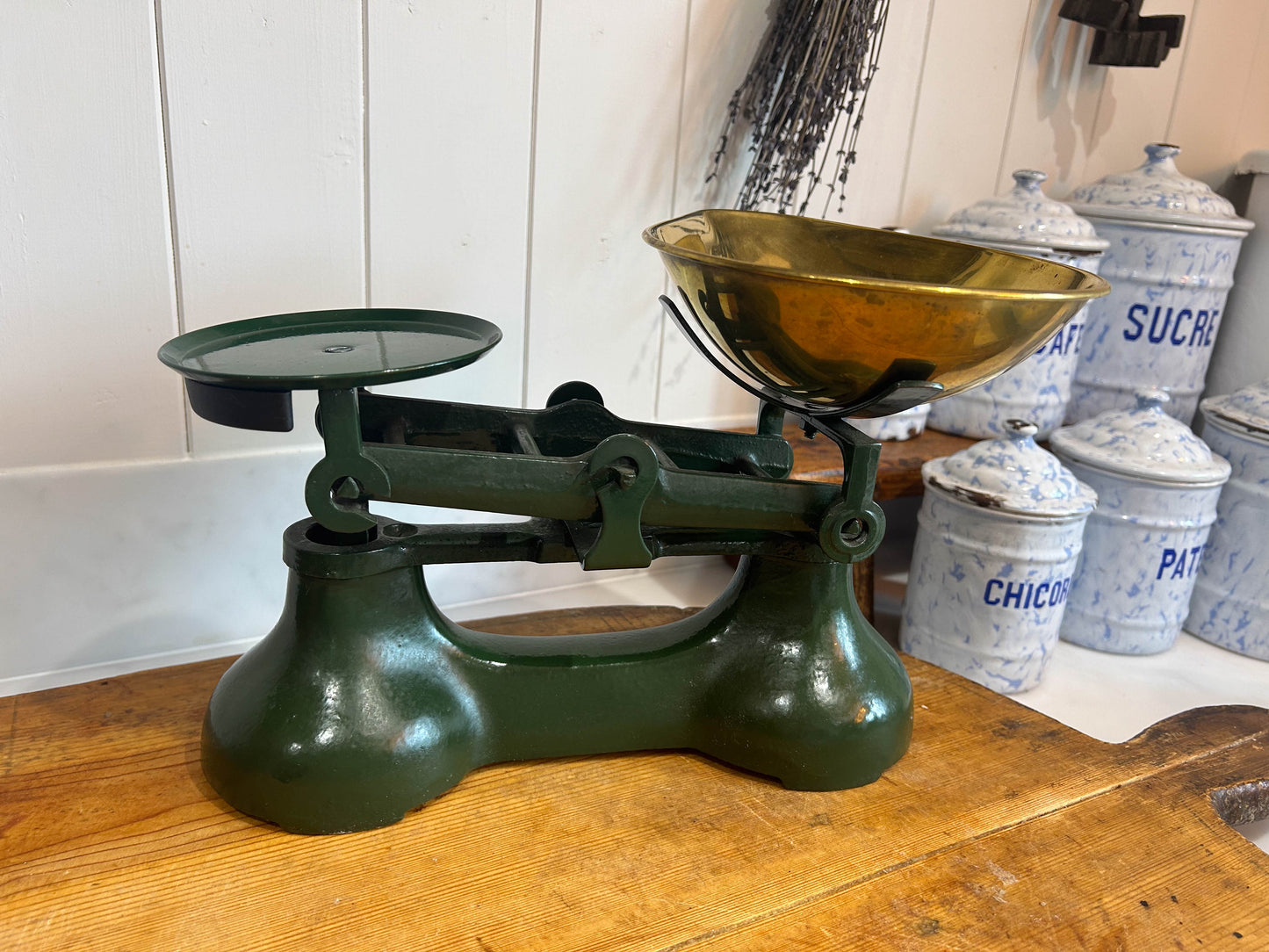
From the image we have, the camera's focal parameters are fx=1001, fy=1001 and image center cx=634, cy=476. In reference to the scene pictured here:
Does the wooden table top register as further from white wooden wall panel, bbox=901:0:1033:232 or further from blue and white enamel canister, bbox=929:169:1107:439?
white wooden wall panel, bbox=901:0:1033:232

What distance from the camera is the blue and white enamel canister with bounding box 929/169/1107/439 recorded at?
4.32 ft

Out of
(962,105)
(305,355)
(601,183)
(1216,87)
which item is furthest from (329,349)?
(1216,87)

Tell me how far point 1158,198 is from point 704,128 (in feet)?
2.36

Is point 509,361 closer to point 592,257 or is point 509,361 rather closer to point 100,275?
point 592,257

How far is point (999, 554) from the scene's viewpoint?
1.19 meters

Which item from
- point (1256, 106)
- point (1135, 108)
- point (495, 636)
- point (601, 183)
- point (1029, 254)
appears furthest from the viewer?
point (1256, 106)

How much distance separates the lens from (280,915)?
592mm

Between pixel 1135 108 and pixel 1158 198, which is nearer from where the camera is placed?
pixel 1158 198

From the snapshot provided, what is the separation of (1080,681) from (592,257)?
0.84 metres

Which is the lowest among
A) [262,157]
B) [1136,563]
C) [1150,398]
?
[1136,563]

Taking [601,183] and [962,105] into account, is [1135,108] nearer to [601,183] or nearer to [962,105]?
[962,105]

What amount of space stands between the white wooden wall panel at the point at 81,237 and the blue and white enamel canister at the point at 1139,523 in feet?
3.71

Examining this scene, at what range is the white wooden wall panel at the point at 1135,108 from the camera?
5.03 feet

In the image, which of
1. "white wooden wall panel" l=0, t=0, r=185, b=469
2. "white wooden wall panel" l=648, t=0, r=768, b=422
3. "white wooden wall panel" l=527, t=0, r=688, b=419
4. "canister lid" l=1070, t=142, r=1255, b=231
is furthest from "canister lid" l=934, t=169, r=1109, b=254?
"white wooden wall panel" l=0, t=0, r=185, b=469
